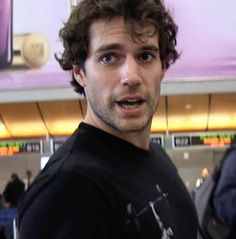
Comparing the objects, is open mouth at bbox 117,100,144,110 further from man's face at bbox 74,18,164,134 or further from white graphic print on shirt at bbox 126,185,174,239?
white graphic print on shirt at bbox 126,185,174,239

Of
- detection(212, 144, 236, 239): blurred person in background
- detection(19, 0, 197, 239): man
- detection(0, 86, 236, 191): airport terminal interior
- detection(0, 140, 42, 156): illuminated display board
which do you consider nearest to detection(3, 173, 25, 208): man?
detection(0, 86, 236, 191): airport terminal interior

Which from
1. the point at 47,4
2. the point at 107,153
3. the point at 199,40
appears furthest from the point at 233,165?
the point at 47,4

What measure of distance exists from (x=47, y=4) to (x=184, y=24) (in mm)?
3200

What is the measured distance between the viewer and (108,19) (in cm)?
171

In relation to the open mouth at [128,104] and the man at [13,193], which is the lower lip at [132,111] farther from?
the man at [13,193]

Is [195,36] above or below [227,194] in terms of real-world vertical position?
above

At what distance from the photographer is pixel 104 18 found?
172 cm

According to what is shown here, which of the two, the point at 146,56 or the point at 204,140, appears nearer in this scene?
the point at 146,56

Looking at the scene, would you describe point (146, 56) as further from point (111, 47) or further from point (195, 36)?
point (195, 36)

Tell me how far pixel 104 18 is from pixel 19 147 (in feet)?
40.4

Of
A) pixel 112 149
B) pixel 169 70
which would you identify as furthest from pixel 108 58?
pixel 169 70

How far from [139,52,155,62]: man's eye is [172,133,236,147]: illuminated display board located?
11146mm

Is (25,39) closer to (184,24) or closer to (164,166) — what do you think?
(184,24)

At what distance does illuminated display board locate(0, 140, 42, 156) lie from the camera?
13.4 meters
